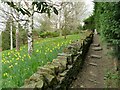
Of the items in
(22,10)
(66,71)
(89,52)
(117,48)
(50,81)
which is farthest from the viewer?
(89,52)

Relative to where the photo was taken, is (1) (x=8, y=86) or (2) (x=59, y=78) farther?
(2) (x=59, y=78)

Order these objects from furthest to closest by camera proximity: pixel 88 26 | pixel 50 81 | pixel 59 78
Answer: pixel 88 26
pixel 59 78
pixel 50 81

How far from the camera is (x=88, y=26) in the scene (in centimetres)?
1656

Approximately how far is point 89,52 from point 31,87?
19.7ft

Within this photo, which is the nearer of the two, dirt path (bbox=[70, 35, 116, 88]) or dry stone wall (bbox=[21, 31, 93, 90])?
dry stone wall (bbox=[21, 31, 93, 90])

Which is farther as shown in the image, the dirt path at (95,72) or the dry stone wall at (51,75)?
the dirt path at (95,72)

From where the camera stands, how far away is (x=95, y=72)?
5930 mm

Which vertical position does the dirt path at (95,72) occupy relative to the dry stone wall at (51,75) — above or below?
below

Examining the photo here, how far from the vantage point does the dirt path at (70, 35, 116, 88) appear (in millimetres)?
4949

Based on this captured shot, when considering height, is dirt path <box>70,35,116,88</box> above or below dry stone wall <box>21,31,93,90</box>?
below

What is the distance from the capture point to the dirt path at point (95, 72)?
16.2 feet

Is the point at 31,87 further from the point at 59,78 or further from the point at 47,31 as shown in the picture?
the point at 47,31

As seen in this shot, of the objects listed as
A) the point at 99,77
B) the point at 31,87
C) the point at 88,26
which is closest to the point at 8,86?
the point at 31,87

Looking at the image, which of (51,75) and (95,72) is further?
(95,72)
